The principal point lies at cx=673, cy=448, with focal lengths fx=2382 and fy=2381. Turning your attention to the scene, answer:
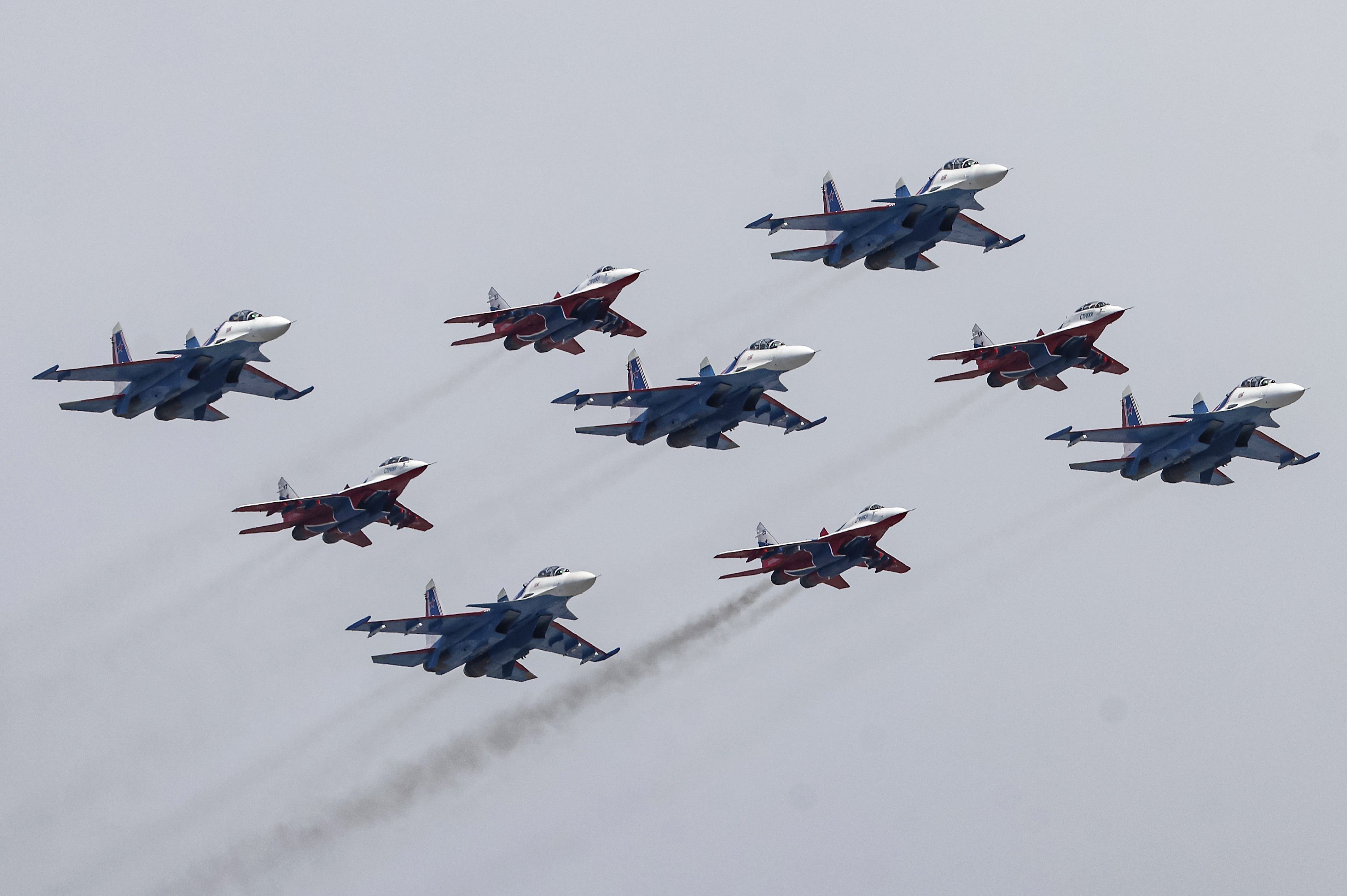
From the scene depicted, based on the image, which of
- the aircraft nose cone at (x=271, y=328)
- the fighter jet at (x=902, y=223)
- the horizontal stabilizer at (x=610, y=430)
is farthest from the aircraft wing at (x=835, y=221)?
the aircraft nose cone at (x=271, y=328)

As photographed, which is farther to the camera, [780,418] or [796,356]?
[780,418]

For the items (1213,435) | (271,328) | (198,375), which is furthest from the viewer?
(1213,435)

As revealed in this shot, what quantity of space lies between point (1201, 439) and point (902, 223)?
17.3m

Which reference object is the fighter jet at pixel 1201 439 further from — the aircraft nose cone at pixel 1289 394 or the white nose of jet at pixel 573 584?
the white nose of jet at pixel 573 584

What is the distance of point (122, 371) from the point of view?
109688 mm

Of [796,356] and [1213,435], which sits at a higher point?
[796,356]

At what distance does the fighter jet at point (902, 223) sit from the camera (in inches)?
4355

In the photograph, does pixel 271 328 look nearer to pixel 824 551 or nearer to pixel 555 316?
pixel 555 316

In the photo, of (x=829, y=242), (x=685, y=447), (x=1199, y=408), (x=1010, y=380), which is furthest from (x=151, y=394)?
(x=1199, y=408)

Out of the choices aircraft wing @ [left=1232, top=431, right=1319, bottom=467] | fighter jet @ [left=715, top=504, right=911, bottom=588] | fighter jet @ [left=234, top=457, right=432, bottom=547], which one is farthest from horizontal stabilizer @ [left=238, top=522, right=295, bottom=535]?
aircraft wing @ [left=1232, top=431, right=1319, bottom=467]

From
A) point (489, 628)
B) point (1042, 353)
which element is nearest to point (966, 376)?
point (1042, 353)

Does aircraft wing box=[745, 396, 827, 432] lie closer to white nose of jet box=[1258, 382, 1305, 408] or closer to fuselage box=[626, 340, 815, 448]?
fuselage box=[626, 340, 815, 448]

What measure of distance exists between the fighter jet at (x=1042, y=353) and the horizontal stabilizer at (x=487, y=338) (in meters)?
20.8

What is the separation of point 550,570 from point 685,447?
10.8 meters
